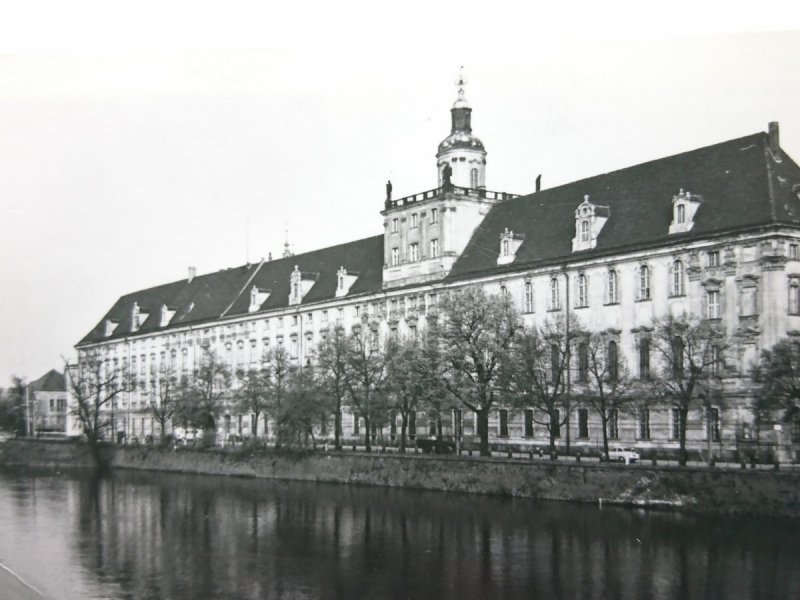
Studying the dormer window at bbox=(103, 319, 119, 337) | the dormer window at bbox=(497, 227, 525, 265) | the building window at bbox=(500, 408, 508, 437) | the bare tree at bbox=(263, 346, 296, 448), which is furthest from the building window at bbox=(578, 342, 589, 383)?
the dormer window at bbox=(103, 319, 119, 337)

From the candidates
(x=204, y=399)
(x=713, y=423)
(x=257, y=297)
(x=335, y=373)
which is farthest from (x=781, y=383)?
(x=257, y=297)

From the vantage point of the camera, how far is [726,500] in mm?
43906

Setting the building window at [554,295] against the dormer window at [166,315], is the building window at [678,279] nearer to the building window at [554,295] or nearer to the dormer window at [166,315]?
the building window at [554,295]

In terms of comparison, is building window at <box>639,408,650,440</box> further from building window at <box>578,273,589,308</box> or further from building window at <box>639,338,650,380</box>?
building window at <box>578,273,589,308</box>

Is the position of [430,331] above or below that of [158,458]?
above

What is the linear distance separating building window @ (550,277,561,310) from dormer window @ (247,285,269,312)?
40950 mm

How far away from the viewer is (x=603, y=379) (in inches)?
2233

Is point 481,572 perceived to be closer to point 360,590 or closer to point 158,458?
point 360,590

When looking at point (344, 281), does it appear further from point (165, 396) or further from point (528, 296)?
point (165, 396)

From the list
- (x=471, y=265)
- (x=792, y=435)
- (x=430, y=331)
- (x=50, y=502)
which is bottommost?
(x=50, y=502)

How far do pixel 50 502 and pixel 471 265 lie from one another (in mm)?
32629

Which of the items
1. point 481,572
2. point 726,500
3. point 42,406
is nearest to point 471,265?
point 726,500

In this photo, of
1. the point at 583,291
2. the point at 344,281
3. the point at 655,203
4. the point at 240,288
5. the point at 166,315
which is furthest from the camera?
the point at 166,315

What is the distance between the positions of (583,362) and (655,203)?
10.5 meters
